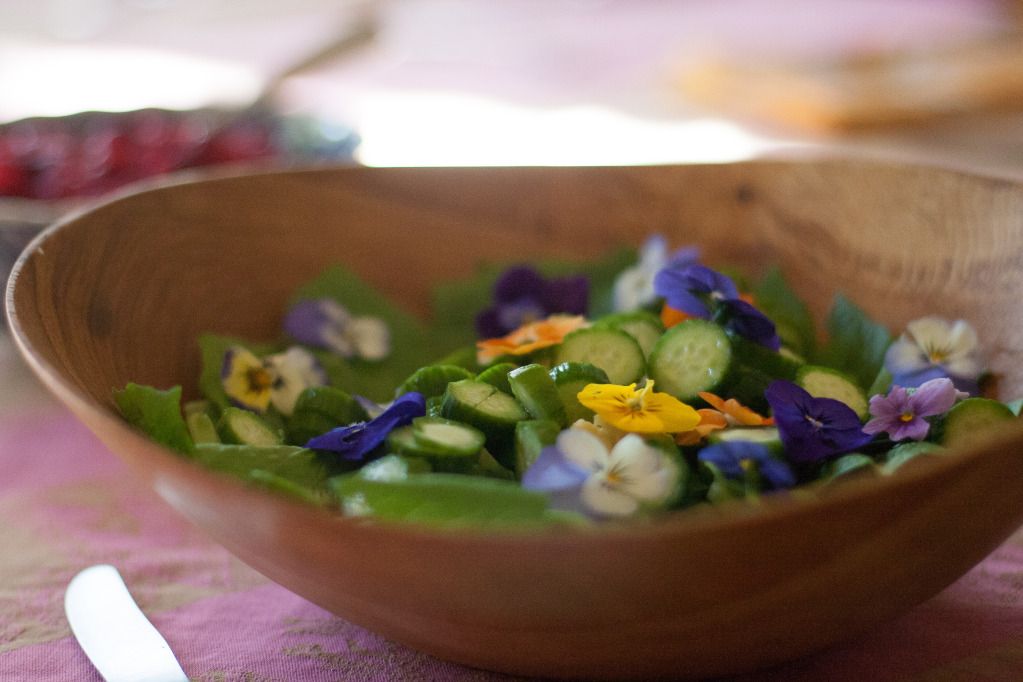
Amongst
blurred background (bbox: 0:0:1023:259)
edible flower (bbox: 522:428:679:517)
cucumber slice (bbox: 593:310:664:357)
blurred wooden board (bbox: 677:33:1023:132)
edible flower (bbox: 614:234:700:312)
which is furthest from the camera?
blurred wooden board (bbox: 677:33:1023:132)

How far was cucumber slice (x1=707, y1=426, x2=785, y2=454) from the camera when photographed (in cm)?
51

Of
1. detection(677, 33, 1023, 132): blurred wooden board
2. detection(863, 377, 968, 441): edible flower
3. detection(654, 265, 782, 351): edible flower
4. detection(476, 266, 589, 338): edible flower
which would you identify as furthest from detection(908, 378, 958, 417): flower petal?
detection(677, 33, 1023, 132): blurred wooden board

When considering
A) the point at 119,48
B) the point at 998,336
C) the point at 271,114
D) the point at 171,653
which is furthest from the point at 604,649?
the point at 119,48

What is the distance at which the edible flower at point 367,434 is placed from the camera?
55 centimetres

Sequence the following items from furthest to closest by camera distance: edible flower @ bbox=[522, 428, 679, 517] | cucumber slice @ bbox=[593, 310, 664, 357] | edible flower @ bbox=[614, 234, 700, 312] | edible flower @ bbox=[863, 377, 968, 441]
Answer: edible flower @ bbox=[614, 234, 700, 312] → cucumber slice @ bbox=[593, 310, 664, 357] → edible flower @ bbox=[863, 377, 968, 441] → edible flower @ bbox=[522, 428, 679, 517]

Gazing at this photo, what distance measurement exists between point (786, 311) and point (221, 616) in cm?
50

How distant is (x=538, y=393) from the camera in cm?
54

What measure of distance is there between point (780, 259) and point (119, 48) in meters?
2.53

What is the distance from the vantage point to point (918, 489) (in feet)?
1.17

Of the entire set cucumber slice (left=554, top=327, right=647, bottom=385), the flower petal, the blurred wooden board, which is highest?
the blurred wooden board

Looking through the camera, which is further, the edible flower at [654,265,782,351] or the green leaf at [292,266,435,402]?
the green leaf at [292,266,435,402]

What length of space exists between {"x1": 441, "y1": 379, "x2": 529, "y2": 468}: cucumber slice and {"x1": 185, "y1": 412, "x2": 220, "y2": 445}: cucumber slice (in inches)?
6.3

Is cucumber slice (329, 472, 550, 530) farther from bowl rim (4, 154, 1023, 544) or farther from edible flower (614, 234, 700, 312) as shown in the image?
edible flower (614, 234, 700, 312)

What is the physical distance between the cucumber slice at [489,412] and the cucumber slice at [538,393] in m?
0.01
